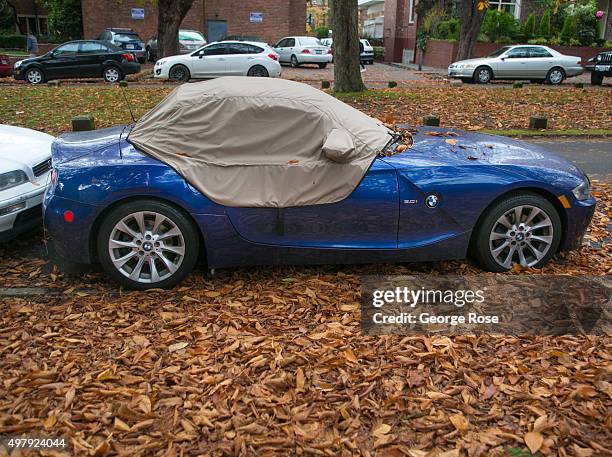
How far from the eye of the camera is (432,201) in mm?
4566

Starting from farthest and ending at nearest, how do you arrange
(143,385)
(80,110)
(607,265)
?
(80,110) < (607,265) < (143,385)

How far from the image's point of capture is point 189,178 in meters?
4.45

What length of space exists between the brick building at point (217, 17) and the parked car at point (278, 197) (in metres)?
35.8

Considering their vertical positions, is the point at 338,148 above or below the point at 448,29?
below

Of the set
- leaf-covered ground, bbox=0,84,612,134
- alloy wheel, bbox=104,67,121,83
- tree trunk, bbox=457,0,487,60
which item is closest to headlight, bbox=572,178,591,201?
leaf-covered ground, bbox=0,84,612,134

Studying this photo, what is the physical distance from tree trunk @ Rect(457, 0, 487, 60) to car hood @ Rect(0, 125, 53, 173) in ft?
72.8

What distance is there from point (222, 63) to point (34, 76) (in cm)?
632

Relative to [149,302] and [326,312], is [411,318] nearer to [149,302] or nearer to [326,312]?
[326,312]

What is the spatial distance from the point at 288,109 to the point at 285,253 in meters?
1.13

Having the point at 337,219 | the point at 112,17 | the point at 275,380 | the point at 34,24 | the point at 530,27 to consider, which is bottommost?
the point at 275,380

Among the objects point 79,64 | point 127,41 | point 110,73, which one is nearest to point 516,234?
point 110,73

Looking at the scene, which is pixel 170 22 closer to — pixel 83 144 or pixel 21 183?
pixel 21 183

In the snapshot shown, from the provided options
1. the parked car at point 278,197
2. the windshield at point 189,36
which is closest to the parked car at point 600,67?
the windshield at point 189,36

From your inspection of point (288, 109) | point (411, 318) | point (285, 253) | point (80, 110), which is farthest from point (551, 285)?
point (80, 110)
